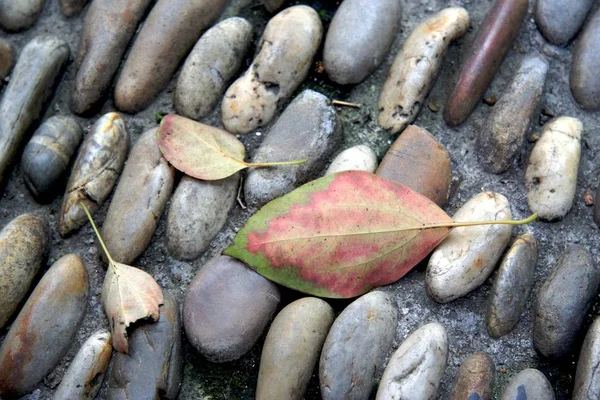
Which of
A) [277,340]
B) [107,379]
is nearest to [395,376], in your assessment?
[277,340]

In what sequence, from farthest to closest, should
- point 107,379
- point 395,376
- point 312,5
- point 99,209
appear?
point 312,5, point 99,209, point 107,379, point 395,376

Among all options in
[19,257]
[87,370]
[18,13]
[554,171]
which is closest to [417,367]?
[554,171]

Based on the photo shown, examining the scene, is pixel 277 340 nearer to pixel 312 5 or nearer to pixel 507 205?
pixel 507 205

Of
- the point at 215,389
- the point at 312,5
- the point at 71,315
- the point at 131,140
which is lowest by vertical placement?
the point at 215,389

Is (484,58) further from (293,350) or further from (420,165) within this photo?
(293,350)

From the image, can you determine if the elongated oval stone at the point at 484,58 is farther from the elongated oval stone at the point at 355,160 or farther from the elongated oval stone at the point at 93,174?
the elongated oval stone at the point at 93,174

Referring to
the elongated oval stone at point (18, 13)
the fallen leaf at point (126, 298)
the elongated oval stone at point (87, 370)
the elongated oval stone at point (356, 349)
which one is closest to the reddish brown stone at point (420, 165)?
the elongated oval stone at point (356, 349)

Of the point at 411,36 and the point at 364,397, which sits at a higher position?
the point at 411,36
